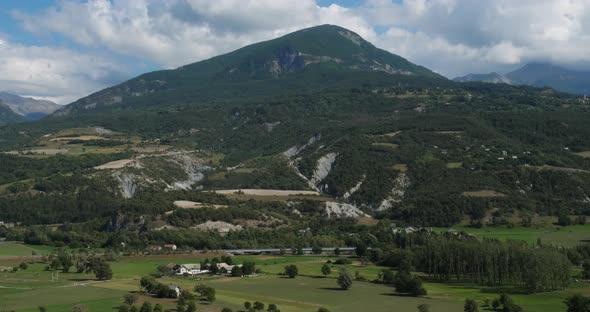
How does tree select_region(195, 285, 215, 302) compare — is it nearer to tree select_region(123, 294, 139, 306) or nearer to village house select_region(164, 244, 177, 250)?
tree select_region(123, 294, 139, 306)

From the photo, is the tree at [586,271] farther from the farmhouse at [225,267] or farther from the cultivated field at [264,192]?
the cultivated field at [264,192]

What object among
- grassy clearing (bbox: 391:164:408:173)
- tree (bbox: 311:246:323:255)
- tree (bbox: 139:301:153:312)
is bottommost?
tree (bbox: 311:246:323:255)

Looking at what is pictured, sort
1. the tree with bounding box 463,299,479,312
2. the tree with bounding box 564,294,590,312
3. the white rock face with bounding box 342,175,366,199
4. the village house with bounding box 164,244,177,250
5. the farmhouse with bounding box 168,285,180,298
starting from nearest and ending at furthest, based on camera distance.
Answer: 1. the tree with bounding box 564,294,590,312
2. the tree with bounding box 463,299,479,312
3. the farmhouse with bounding box 168,285,180,298
4. the village house with bounding box 164,244,177,250
5. the white rock face with bounding box 342,175,366,199

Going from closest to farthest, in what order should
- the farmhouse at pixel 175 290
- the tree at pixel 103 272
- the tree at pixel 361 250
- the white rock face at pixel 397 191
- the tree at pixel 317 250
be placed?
the farmhouse at pixel 175 290
the tree at pixel 103 272
the tree at pixel 361 250
the tree at pixel 317 250
the white rock face at pixel 397 191

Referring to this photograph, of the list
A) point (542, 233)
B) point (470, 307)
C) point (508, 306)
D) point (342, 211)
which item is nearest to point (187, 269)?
point (470, 307)

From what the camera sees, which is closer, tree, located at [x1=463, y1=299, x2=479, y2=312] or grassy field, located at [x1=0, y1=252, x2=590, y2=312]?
tree, located at [x1=463, y1=299, x2=479, y2=312]

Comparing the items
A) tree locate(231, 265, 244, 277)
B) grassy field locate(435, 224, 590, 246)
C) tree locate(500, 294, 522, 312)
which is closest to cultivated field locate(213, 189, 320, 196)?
grassy field locate(435, 224, 590, 246)

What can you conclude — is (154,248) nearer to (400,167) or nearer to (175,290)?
(175,290)

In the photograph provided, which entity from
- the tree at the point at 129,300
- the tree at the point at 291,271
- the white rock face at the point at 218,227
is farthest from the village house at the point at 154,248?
the tree at the point at 129,300
